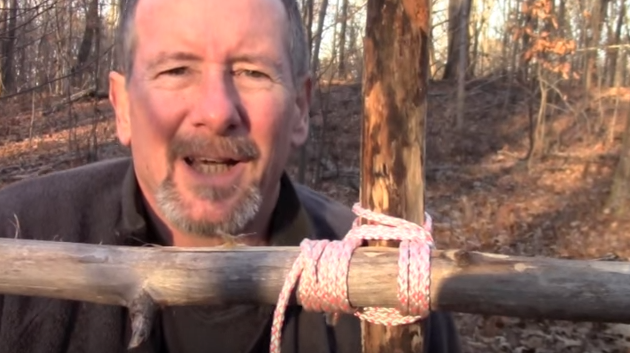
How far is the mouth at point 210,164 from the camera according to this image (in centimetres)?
239

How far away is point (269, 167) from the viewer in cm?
249

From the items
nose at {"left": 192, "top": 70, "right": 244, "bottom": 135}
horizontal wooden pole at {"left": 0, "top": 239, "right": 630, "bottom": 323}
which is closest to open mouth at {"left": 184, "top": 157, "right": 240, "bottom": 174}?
nose at {"left": 192, "top": 70, "right": 244, "bottom": 135}

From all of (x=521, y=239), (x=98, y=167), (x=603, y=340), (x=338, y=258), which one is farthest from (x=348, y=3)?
(x=338, y=258)

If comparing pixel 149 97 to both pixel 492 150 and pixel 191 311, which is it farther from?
pixel 492 150

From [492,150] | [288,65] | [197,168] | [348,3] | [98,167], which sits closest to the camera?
[197,168]

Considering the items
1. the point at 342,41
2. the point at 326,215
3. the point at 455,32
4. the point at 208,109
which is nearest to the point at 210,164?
the point at 208,109

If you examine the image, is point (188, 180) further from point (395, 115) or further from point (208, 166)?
point (395, 115)

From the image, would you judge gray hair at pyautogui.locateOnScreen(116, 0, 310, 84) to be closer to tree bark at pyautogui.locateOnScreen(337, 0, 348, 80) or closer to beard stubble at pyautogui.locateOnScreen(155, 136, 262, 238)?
beard stubble at pyautogui.locateOnScreen(155, 136, 262, 238)

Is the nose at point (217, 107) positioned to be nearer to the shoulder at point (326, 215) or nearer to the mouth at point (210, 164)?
the mouth at point (210, 164)

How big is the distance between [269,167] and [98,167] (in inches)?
26.2

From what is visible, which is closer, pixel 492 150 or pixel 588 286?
pixel 588 286

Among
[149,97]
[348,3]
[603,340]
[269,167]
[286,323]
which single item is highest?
[348,3]

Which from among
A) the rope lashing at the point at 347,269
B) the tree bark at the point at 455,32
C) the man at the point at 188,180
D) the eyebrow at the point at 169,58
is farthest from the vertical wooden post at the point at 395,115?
the tree bark at the point at 455,32

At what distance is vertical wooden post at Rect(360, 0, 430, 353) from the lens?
5.84 ft
